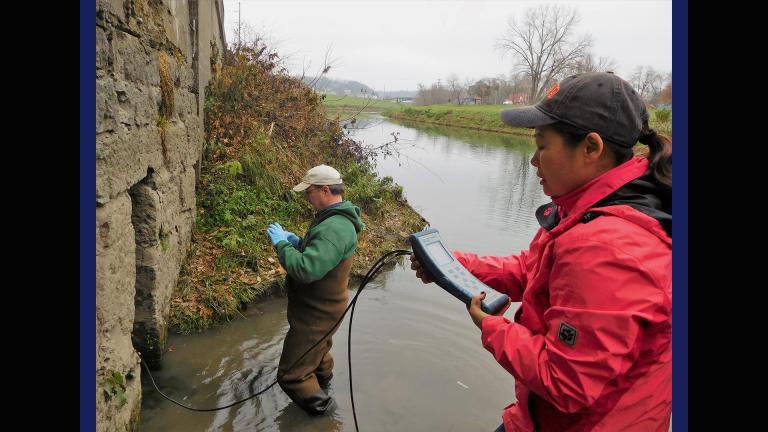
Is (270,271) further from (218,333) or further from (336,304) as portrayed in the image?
(336,304)

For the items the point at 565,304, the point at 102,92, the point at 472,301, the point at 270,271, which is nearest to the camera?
the point at 565,304

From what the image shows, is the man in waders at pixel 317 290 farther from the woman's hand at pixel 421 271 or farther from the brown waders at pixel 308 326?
the woman's hand at pixel 421 271

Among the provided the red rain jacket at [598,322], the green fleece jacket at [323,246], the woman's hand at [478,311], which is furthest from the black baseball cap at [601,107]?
the green fleece jacket at [323,246]

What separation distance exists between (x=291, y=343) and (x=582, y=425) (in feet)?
7.85

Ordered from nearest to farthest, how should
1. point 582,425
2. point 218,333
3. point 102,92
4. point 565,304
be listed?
point 565,304 → point 582,425 → point 102,92 → point 218,333

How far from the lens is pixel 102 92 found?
92.3 inches

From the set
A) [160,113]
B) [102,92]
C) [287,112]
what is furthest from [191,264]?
[287,112]

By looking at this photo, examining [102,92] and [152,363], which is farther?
[152,363]

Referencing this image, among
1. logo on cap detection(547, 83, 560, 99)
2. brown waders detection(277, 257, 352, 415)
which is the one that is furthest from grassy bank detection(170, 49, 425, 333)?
logo on cap detection(547, 83, 560, 99)

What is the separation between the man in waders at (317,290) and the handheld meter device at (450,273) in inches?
44.7

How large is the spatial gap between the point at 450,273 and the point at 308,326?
177 cm

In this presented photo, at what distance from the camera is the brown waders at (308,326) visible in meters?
3.58

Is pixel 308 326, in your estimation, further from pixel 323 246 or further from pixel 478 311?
pixel 478 311

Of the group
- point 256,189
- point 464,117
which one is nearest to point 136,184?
point 256,189
